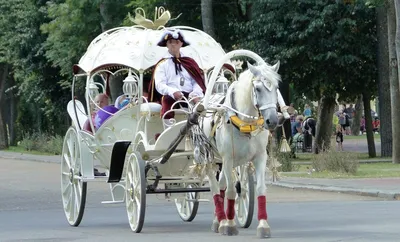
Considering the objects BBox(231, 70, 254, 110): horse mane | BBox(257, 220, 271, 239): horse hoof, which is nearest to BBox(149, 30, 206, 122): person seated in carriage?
BBox(231, 70, 254, 110): horse mane

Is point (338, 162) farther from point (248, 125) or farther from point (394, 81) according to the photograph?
point (248, 125)

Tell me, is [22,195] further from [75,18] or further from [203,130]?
[75,18]

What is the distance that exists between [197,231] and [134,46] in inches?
113

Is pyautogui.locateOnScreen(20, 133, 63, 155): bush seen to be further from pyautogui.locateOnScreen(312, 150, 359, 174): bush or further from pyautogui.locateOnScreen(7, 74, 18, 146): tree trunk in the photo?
pyautogui.locateOnScreen(312, 150, 359, 174): bush

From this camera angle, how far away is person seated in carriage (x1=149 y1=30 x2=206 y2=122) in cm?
1477

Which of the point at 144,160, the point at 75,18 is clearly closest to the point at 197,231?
the point at 144,160

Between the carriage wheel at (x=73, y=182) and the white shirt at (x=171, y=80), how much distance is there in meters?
2.15

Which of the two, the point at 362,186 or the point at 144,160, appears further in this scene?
the point at 362,186

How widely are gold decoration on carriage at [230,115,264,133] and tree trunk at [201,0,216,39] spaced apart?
69.7 feet

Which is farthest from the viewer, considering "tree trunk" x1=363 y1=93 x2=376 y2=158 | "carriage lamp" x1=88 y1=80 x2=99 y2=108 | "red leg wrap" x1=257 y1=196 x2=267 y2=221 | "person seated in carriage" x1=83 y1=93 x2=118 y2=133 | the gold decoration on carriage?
"tree trunk" x1=363 y1=93 x2=376 y2=158

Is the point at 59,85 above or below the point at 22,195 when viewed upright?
above

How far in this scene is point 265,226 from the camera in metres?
13.1

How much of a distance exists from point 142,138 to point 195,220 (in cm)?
227

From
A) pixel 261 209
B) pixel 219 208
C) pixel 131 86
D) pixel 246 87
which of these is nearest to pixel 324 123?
pixel 131 86
